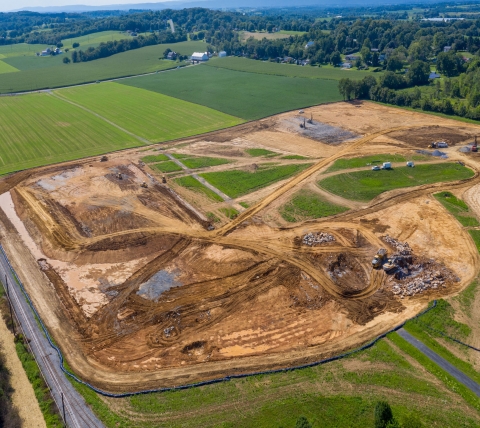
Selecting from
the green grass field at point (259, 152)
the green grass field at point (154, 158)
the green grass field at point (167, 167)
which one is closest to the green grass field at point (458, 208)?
the green grass field at point (259, 152)

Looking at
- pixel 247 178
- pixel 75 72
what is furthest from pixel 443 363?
pixel 75 72

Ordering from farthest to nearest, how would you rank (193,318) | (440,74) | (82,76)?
(82,76), (440,74), (193,318)

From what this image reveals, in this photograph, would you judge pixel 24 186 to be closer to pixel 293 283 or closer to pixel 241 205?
pixel 241 205

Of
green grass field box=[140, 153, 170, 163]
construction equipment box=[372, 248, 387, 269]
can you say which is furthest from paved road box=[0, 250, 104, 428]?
green grass field box=[140, 153, 170, 163]

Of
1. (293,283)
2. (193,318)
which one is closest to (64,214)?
(193,318)

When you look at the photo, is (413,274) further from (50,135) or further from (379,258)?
(50,135)
